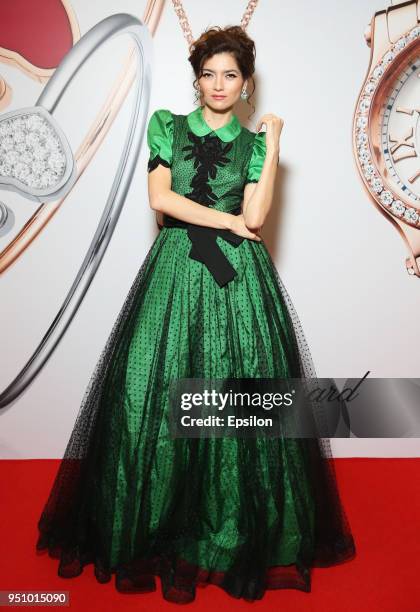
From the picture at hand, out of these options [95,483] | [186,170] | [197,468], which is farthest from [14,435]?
[186,170]

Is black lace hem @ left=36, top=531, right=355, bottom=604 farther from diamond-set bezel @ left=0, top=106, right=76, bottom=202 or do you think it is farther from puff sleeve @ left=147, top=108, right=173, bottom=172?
diamond-set bezel @ left=0, top=106, right=76, bottom=202

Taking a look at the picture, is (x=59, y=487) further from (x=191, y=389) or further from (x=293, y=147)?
(x=293, y=147)

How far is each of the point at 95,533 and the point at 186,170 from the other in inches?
38.5

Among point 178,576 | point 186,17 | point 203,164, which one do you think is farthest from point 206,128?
point 178,576

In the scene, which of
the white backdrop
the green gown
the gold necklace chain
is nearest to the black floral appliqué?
the green gown

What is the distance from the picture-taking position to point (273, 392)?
5.43 ft

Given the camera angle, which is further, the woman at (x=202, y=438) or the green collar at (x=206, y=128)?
the green collar at (x=206, y=128)

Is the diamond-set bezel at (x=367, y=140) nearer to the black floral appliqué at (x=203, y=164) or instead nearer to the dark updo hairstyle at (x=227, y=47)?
the dark updo hairstyle at (x=227, y=47)

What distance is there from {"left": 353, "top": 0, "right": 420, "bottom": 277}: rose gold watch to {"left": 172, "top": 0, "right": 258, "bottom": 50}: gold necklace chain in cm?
43

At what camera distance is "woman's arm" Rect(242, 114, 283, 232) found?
166cm

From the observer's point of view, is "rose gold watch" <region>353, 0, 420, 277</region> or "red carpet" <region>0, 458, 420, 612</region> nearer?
"red carpet" <region>0, 458, 420, 612</region>

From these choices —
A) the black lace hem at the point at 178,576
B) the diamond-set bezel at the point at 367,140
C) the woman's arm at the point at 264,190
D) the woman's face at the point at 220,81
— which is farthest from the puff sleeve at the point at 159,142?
the black lace hem at the point at 178,576

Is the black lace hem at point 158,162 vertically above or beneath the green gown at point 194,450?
above

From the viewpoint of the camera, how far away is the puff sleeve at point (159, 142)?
1696 mm
